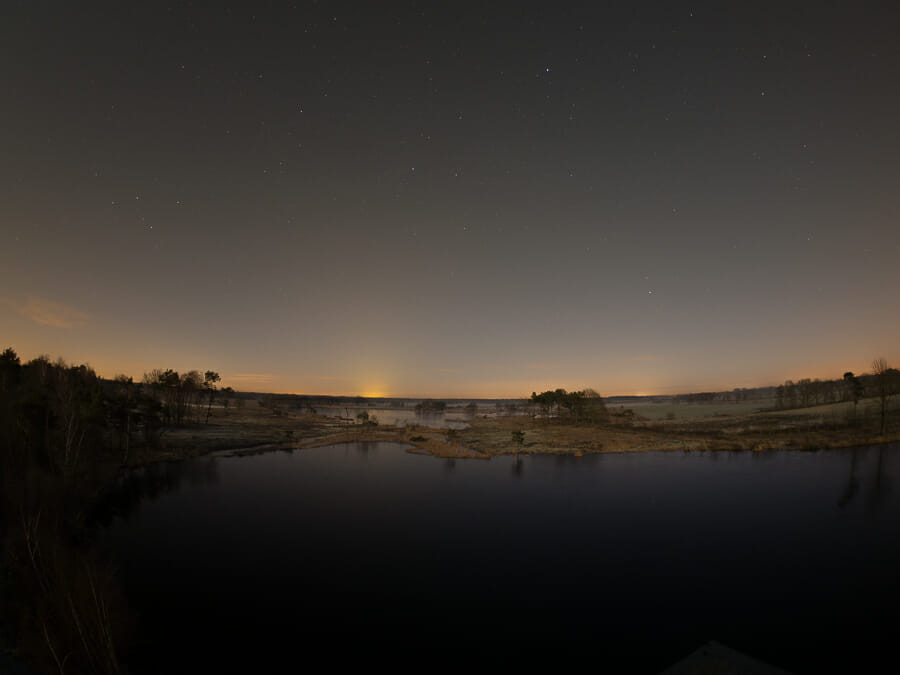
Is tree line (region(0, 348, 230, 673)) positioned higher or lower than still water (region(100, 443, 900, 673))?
higher

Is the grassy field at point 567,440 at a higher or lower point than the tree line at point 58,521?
lower

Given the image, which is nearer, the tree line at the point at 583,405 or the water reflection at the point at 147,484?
the water reflection at the point at 147,484

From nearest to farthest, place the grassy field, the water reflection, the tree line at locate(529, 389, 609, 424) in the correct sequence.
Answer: the water reflection → the grassy field → the tree line at locate(529, 389, 609, 424)

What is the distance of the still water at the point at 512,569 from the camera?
14289mm

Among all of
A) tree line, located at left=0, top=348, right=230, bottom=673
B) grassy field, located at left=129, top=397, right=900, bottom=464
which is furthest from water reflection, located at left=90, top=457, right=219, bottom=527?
grassy field, located at left=129, top=397, right=900, bottom=464

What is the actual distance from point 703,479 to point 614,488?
10.9 meters

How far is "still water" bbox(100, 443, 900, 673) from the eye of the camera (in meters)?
14.3

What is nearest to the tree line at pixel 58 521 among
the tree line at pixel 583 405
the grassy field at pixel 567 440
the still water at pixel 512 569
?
the still water at pixel 512 569

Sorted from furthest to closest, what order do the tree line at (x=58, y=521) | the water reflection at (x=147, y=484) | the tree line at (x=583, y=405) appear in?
the tree line at (x=583, y=405) < the water reflection at (x=147, y=484) < the tree line at (x=58, y=521)

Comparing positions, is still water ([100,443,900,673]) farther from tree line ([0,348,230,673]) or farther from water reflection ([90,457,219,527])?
tree line ([0,348,230,673])

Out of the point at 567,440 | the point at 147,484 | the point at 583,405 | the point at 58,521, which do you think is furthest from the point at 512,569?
the point at 583,405

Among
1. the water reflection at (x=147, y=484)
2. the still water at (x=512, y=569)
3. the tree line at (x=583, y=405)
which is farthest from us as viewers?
the tree line at (x=583, y=405)

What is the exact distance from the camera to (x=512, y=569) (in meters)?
20.7

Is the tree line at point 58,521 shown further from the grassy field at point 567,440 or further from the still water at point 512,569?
the grassy field at point 567,440
